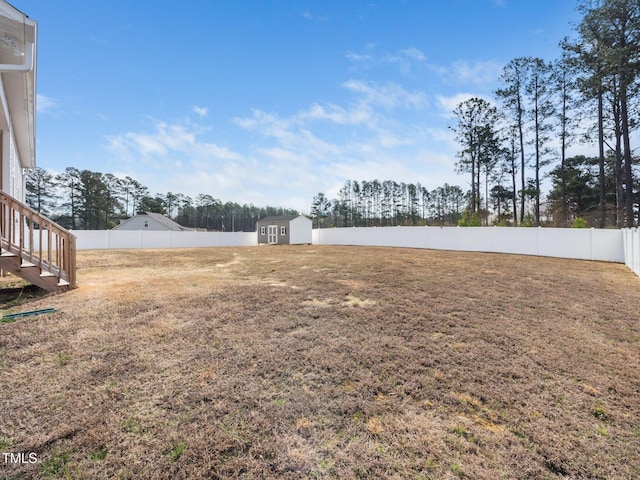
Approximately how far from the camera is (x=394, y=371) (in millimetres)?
2666

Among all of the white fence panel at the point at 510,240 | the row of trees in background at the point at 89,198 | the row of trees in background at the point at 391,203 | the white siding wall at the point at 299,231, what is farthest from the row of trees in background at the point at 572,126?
the row of trees in background at the point at 89,198

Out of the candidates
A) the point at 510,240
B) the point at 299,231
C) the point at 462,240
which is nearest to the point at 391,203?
the point at 299,231

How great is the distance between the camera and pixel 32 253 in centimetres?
447

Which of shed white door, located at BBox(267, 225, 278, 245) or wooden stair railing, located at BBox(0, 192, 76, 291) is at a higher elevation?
shed white door, located at BBox(267, 225, 278, 245)

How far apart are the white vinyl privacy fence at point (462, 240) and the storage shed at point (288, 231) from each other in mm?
1102

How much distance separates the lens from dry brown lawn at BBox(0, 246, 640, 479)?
1689 millimetres

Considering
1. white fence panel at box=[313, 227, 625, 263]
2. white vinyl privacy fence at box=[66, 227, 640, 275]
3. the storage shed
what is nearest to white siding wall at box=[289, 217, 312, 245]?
the storage shed

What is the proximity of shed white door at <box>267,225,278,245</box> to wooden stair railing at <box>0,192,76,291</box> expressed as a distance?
21.4 m

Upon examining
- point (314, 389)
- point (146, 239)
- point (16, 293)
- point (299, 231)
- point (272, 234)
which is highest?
point (299, 231)

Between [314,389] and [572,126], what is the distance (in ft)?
75.4

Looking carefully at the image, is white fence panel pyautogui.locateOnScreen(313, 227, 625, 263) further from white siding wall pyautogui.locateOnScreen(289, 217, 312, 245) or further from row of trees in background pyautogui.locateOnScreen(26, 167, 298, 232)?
row of trees in background pyautogui.locateOnScreen(26, 167, 298, 232)

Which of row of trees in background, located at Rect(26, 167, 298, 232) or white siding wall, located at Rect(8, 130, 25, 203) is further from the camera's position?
row of trees in background, located at Rect(26, 167, 298, 232)

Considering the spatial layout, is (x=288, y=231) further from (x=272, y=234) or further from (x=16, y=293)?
(x=16, y=293)

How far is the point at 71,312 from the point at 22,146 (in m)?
8.45
